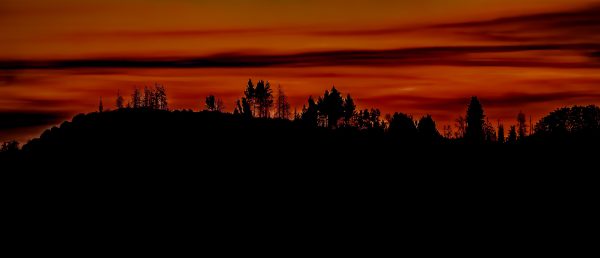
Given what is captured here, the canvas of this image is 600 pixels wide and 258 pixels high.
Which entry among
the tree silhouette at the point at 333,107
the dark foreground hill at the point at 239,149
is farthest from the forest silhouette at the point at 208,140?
the tree silhouette at the point at 333,107

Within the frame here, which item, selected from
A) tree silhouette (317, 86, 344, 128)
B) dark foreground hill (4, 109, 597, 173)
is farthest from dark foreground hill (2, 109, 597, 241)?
tree silhouette (317, 86, 344, 128)

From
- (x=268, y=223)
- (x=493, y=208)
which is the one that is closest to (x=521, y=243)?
(x=493, y=208)

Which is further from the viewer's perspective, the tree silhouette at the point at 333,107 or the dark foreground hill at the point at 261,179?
the tree silhouette at the point at 333,107

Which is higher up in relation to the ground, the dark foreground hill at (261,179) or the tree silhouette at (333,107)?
the tree silhouette at (333,107)

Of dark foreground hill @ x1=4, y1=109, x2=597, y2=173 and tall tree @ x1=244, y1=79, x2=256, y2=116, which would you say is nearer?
dark foreground hill @ x1=4, y1=109, x2=597, y2=173

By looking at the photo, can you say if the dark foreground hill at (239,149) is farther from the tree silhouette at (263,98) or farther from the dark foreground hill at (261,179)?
the tree silhouette at (263,98)

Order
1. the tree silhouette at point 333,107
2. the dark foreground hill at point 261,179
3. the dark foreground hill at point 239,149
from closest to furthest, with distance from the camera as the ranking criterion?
the dark foreground hill at point 261,179 → the dark foreground hill at point 239,149 → the tree silhouette at point 333,107

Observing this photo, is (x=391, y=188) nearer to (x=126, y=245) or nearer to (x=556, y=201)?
(x=556, y=201)

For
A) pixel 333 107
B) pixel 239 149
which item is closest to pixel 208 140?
pixel 239 149

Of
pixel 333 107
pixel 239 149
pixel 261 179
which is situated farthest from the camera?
pixel 333 107

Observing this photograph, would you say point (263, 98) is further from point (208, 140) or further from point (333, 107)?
point (208, 140)

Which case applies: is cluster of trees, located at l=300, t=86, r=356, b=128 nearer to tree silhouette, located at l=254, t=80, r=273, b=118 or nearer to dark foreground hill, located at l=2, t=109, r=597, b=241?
tree silhouette, located at l=254, t=80, r=273, b=118

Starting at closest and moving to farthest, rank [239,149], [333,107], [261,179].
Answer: [261,179], [239,149], [333,107]

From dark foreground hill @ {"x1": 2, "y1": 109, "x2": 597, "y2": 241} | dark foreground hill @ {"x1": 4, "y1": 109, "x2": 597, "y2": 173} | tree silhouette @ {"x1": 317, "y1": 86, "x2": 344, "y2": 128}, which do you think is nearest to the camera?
dark foreground hill @ {"x1": 2, "y1": 109, "x2": 597, "y2": 241}
